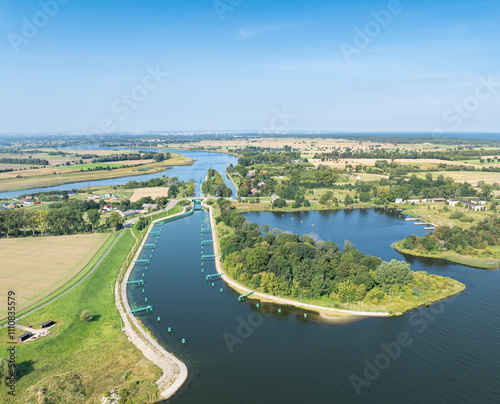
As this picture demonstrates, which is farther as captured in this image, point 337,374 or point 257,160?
point 257,160

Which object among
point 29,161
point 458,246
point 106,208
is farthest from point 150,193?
point 29,161

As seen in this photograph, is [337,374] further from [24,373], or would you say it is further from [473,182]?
[473,182]

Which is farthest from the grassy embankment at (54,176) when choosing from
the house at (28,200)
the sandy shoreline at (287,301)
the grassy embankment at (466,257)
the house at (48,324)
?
the grassy embankment at (466,257)

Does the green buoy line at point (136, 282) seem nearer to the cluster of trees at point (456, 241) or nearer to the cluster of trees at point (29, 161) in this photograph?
the cluster of trees at point (456, 241)

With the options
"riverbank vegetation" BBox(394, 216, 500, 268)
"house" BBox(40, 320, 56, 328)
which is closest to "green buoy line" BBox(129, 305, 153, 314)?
"house" BBox(40, 320, 56, 328)

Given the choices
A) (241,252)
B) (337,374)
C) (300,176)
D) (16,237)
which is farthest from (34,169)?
(337,374)

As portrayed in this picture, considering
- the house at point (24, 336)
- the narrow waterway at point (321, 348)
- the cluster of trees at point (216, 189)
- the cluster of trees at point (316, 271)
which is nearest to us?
the narrow waterway at point (321, 348)
